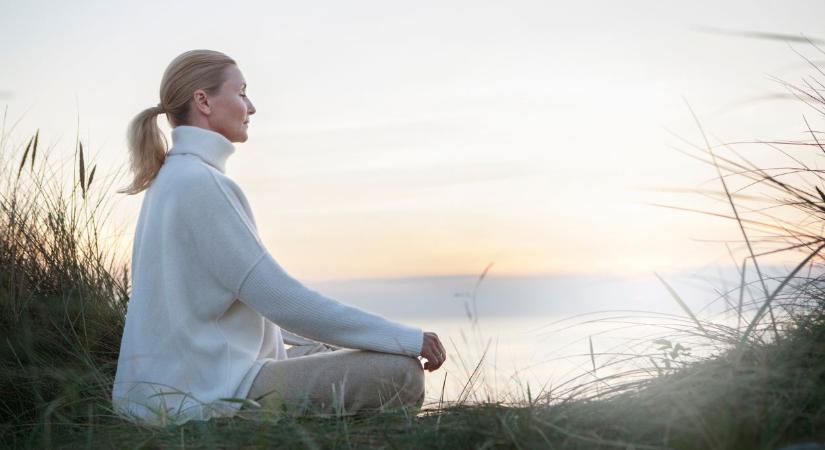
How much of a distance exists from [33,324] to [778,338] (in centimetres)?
247

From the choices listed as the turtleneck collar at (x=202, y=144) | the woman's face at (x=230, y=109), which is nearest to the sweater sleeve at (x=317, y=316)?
the turtleneck collar at (x=202, y=144)

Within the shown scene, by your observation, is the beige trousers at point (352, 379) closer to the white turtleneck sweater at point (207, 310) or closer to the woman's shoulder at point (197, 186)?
the white turtleneck sweater at point (207, 310)

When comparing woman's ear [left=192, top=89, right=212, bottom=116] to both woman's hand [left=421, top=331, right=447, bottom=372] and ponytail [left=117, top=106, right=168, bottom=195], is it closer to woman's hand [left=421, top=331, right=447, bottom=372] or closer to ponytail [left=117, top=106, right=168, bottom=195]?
ponytail [left=117, top=106, right=168, bottom=195]

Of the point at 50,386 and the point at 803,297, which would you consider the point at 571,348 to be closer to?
the point at 803,297

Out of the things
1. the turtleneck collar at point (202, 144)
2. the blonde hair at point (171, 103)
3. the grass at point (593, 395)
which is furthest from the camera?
the blonde hair at point (171, 103)

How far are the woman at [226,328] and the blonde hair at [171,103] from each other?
22cm

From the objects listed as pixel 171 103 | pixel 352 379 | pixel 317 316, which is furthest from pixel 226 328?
pixel 171 103

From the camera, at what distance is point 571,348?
2.42 meters

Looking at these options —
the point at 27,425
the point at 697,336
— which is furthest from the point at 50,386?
the point at 697,336

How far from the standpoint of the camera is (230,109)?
2.85 metres

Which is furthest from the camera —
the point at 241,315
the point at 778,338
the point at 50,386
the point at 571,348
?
the point at 50,386

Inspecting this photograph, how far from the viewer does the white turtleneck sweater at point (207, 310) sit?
96.7 inches

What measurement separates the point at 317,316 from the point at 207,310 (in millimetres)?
347

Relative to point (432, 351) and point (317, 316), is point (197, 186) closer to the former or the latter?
point (317, 316)
